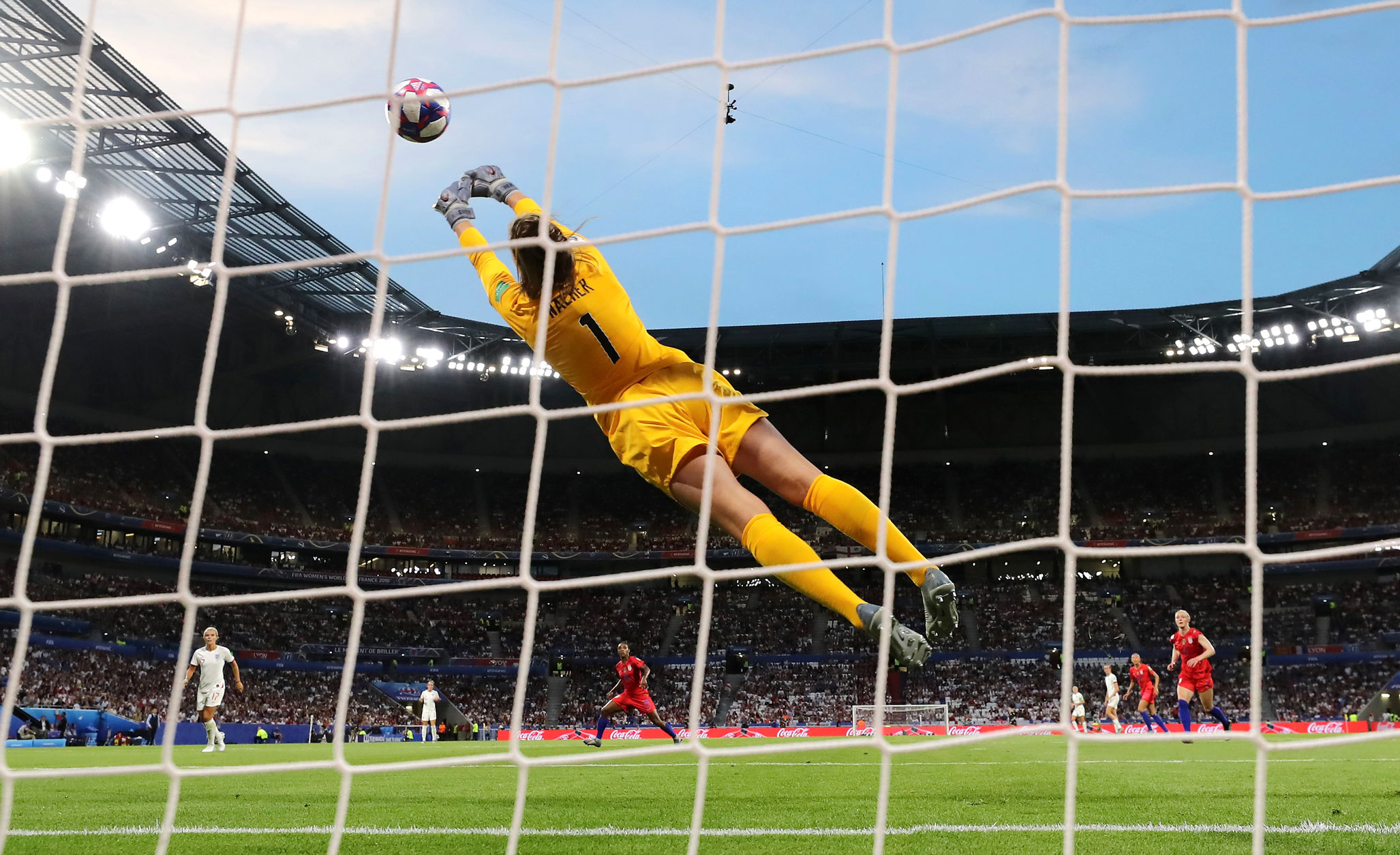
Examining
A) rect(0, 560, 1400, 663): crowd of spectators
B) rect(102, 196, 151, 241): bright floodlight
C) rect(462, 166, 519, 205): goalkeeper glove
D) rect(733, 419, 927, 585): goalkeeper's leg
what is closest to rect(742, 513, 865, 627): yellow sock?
rect(733, 419, 927, 585): goalkeeper's leg

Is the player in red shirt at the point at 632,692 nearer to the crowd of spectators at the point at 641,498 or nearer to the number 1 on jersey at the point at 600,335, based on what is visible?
the number 1 on jersey at the point at 600,335

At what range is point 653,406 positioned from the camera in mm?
4250

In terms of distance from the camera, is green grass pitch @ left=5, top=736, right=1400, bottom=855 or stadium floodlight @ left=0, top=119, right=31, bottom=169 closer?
green grass pitch @ left=5, top=736, right=1400, bottom=855

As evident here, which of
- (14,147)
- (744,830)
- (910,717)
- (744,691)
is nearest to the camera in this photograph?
(744,830)

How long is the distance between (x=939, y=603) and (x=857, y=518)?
17.3 inches

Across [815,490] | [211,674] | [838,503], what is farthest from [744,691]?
[838,503]

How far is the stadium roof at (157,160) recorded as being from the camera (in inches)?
572

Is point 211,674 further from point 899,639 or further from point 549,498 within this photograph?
point 549,498

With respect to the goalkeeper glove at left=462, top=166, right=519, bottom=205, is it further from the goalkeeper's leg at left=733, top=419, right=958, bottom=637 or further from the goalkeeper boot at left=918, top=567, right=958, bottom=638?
the goalkeeper boot at left=918, top=567, right=958, bottom=638

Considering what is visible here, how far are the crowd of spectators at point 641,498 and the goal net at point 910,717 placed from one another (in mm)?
6664

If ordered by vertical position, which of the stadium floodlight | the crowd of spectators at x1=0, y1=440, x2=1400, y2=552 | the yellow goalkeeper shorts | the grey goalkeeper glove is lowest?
the yellow goalkeeper shorts

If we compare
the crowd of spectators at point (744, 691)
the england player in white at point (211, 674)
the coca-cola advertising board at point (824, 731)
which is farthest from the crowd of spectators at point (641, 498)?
the england player in white at point (211, 674)

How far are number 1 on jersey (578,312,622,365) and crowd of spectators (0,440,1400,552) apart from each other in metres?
26.2

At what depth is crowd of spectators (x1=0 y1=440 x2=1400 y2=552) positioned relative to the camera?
28.0m
